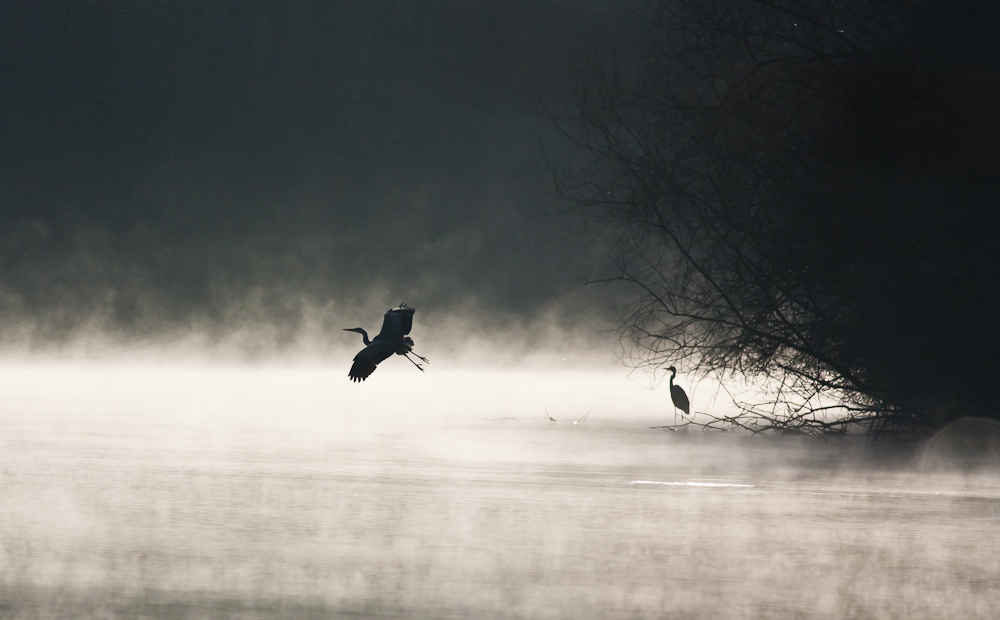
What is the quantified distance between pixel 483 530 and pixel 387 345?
2.97m

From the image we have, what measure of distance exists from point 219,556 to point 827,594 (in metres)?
2.94

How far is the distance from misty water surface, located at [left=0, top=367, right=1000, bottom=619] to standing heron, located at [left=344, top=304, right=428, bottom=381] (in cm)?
80

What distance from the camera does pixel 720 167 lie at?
42.4 feet

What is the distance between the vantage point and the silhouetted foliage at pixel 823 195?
11586 millimetres

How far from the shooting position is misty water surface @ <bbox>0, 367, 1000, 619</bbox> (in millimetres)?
5734

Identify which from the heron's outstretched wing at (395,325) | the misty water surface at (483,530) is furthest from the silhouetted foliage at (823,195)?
the heron's outstretched wing at (395,325)

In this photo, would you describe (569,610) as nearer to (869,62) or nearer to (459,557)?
(459,557)

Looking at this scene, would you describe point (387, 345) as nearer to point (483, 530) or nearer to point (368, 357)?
point (368, 357)

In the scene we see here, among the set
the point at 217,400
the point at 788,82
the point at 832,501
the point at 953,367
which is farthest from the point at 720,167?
the point at 217,400

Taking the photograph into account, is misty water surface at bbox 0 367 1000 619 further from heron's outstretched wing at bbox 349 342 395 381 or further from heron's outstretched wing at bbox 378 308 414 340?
heron's outstretched wing at bbox 378 308 414 340

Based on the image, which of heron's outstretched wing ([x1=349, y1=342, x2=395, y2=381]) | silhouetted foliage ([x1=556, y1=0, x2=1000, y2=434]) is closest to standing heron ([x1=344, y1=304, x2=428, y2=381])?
heron's outstretched wing ([x1=349, y1=342, x2=395, y2=381])

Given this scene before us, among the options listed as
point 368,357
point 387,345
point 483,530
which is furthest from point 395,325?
point 483,530

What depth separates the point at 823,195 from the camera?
12.0 meters

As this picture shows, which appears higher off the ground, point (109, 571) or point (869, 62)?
point (869, 62)
